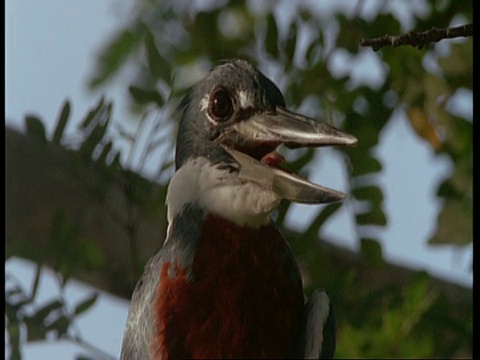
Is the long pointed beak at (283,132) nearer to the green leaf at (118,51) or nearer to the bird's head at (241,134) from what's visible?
the bird's head at (241,134)

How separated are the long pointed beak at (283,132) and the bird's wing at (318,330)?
16 centimetres

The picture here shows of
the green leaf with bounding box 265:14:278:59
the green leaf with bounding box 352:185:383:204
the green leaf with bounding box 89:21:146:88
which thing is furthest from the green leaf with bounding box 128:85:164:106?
the green leaf with bounding box 89:21:146:88

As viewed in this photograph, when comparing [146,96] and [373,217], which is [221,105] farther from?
[373,217]

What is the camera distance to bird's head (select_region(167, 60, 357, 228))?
1.08 metres

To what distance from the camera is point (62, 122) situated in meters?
1.72

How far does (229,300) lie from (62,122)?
720 millimetres

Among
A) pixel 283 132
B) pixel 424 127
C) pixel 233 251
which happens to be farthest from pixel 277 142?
pixel 424 127

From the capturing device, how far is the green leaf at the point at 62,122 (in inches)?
66.7

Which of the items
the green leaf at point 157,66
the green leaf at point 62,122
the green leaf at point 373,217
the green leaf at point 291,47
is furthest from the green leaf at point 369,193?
the green leaf at point 62,122

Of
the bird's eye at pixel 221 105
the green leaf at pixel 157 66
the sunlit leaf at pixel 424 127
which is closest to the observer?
the bird's eye at pixel 221 105

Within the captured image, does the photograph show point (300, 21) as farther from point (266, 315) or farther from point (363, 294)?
point (266, 315)

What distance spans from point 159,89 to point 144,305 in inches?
33.7
